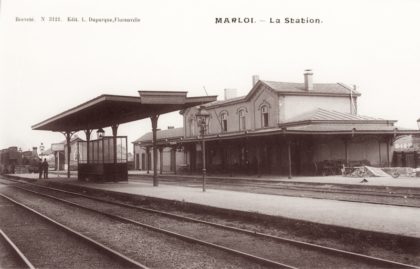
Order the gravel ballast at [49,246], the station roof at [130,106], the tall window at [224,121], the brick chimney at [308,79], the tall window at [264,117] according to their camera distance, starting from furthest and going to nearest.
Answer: the tall window at [224,121]
the brick chimney at [308,79]
the tall window at [264,117]
the station roof at [130,106]
the gravel ballast at [49,246]

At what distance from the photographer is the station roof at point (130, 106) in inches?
620

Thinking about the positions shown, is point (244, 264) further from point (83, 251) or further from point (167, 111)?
point (167, 111)

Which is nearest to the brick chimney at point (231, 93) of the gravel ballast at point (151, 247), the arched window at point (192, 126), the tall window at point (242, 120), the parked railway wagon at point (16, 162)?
the arched window at point (192, 126)

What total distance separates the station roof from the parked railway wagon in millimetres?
22257

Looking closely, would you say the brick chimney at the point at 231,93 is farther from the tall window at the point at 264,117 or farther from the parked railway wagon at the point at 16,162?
the parked railway wagon at the point at 16,162

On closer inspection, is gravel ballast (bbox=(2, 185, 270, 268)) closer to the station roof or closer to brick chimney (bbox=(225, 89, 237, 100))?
the station roof

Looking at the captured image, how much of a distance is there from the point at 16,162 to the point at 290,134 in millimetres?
29807

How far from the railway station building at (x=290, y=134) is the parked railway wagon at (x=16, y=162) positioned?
14404mm

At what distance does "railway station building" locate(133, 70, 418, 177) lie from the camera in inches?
1033

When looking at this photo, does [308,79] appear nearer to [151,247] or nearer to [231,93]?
[231,93]

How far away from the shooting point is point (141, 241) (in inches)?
308

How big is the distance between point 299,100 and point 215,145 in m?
6.75

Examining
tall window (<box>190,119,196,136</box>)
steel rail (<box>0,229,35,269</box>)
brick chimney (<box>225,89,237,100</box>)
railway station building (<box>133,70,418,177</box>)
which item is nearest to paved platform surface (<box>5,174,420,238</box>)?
steel rail (<box>0,229,35,269</box>)

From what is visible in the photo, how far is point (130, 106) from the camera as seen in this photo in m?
17.6
